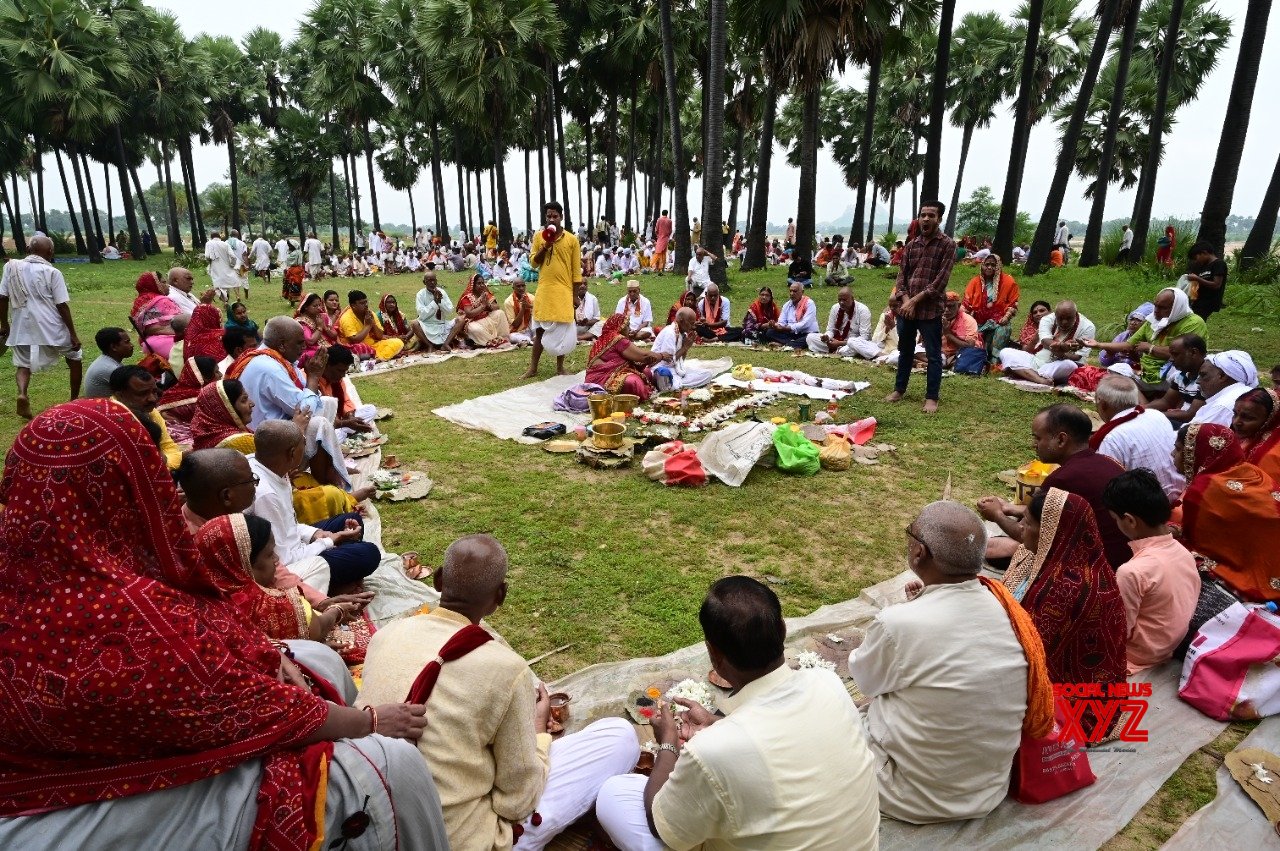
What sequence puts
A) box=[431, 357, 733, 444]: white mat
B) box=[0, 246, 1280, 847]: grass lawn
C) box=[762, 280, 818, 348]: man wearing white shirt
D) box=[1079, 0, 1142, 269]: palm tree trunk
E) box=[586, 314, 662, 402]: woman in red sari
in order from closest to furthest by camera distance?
box=[0, 246, 1280, 847]: grass lawn → box=[431, 357, 733, 444]: white mat → box=[586, 314, 662, 402]: woman in red sari → box=[762, 280, 818, 348]: man wearing white shirt → box=[1079, 0, 1142, 269]: palm tree trunk

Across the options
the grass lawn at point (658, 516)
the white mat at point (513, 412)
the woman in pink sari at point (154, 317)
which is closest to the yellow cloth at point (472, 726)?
the grass lawn at point (658, 516)

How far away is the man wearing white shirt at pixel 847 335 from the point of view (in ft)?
35.3

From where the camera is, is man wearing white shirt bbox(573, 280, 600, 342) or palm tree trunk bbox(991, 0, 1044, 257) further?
palm tree trunk bbox(991, 0, 1044, 257)

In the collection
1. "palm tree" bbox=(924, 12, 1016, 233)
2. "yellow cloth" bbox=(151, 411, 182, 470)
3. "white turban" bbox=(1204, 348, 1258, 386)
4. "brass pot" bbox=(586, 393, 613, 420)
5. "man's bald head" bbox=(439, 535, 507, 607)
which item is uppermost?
"palm tree" bbox=(924, 12, 1016, 233)

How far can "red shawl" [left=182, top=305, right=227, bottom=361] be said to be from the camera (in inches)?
288

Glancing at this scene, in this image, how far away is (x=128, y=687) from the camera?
1538 millimetres

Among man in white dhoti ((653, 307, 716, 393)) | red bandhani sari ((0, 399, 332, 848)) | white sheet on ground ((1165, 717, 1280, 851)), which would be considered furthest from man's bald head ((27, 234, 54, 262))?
white sheet on ground ((1165, 717, 1280, 851))

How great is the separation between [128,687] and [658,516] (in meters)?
4.13

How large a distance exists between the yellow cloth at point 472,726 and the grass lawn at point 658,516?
1428 mm

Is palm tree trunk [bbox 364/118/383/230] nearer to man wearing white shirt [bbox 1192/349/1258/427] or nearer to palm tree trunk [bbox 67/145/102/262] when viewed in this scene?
palm tree trunk [bbox 67/145/102/262]

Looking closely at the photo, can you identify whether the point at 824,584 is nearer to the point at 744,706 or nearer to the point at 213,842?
the point at 744,706

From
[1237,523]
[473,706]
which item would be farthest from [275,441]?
[1237,523]

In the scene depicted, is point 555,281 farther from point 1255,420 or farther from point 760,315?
point 1255,420

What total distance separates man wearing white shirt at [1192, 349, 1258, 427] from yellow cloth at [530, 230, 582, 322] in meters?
6.85
